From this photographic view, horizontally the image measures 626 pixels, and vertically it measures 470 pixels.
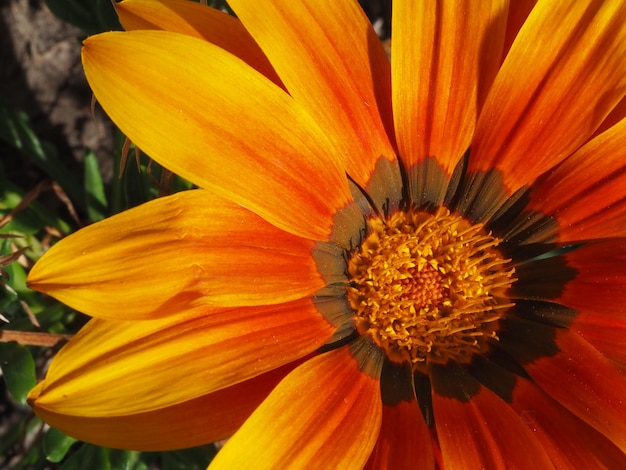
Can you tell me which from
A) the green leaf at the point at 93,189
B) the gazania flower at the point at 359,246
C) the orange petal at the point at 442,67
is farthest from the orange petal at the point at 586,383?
the green leaf at the point at 93,189

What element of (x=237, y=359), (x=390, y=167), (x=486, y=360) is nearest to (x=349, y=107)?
(x=390, y=167)

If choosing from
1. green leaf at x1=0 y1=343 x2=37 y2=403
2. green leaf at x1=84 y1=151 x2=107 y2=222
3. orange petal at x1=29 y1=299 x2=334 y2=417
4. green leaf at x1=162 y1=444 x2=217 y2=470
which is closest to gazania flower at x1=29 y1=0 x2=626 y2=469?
orange petal at x1=29 y1=299 x2=334 y2=417

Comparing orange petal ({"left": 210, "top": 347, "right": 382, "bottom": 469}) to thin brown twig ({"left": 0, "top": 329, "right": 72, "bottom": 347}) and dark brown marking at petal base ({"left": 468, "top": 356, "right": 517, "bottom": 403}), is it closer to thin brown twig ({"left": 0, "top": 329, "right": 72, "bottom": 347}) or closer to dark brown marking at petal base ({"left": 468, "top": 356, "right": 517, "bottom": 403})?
dark brown marking at petal base ({"left": 468, "top": 356, "right": 517, "bottom": 403})

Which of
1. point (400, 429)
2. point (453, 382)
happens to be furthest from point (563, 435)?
point (400, 429)

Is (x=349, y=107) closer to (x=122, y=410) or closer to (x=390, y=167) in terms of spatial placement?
(x=390, y=167)

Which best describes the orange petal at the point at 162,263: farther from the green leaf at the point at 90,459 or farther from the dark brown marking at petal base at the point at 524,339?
the green leaf at the point at 90,459

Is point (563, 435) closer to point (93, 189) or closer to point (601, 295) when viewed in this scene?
point (601, 295)
